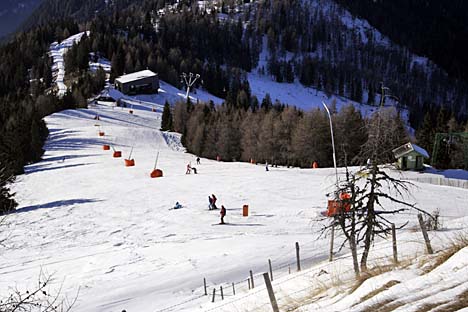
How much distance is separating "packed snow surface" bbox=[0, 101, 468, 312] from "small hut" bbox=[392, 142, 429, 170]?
7888 mm

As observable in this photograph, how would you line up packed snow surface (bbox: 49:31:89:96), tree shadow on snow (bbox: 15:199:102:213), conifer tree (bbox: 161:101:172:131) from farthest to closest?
1. packed snow surface (bbox: 49:31:89:96)
2. conifer tree (bbox: 161:101:172:131)
3. tree shadow on snow (bbox: 15:199:102:213)

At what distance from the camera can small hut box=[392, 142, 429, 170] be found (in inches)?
1980

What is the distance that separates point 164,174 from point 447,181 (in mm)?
26783

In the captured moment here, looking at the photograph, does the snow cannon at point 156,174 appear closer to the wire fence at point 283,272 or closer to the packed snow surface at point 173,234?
the packed snow surface at point 173,234

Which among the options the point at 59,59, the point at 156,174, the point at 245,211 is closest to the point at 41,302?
the point at 245,211

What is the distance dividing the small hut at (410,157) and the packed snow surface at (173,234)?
7888 millimetres

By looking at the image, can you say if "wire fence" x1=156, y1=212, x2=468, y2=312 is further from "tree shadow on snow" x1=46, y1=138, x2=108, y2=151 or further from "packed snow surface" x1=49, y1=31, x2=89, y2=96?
"packed snow surface" x1=49, y1=31, x2=89, y2=96

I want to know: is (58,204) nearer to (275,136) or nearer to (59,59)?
(275,136)

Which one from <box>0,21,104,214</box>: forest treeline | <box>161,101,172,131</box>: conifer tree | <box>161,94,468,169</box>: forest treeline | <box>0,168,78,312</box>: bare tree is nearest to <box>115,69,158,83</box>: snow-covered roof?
<box>0,21,104,214</box>: forest treeline

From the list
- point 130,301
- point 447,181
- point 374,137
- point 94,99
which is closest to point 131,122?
point 94,99

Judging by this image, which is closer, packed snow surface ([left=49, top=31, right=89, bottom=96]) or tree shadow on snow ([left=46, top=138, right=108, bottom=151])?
tree shadow on snow ([left=46, top=138, right=108, bottom=151])

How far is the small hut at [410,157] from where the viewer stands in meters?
50.3

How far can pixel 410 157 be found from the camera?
50750mm

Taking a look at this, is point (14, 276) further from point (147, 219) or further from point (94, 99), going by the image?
point (94, 99)
